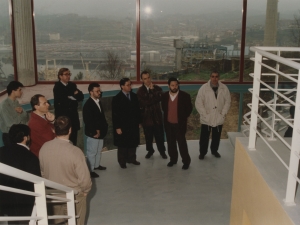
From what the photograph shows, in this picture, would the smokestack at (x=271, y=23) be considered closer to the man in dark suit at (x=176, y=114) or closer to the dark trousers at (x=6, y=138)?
the man in dark suit at (x=176, y=114)

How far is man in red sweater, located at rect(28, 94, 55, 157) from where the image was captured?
13.3 ft

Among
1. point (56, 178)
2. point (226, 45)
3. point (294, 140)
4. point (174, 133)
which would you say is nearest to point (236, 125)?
point (226, 45)

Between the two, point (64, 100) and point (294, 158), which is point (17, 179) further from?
point (64, 100)

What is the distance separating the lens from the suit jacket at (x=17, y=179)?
9.97 feet

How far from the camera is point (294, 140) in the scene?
81.6 inches

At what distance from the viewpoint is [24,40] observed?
721cm

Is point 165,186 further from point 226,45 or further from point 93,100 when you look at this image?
point 226,45

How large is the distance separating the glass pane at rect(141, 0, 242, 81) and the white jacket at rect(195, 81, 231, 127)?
2.05 metres

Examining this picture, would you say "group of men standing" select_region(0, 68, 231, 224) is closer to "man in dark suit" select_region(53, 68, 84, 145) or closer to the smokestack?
"man in dark suit" select_region(53, 68, 84, 145)

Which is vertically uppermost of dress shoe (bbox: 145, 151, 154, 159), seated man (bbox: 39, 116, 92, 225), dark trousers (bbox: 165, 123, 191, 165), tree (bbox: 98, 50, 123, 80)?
tree (bbox: 98, 50, 123, 80)

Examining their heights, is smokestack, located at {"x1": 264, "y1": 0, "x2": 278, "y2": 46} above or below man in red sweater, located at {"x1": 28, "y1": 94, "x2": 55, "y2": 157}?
above

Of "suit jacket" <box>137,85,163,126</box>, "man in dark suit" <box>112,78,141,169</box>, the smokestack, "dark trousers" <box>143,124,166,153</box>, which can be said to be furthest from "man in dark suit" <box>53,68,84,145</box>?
the smokestack

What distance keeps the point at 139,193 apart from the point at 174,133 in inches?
46.9

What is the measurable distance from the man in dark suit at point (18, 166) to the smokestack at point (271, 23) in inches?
236
